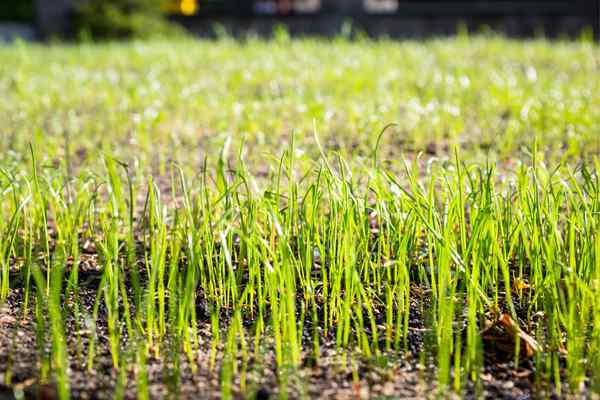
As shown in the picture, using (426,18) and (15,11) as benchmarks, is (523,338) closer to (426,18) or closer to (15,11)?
(426,18)

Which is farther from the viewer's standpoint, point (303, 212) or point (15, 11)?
point (15, 11)

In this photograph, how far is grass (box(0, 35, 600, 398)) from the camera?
1934mm

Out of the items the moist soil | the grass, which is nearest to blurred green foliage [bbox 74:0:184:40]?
the grass

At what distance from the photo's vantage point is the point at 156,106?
5379 mm

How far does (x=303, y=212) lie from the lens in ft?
7.95

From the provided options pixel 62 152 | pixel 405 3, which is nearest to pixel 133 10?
pixel 405 3

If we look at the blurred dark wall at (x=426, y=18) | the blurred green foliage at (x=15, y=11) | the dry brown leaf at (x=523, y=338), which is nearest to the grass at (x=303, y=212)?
the dry brown leaf at (x=523, y=338)

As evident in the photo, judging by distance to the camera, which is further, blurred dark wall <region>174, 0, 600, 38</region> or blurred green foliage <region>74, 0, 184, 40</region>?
blurred dark wall <region>174, 0, 600, 38</region>

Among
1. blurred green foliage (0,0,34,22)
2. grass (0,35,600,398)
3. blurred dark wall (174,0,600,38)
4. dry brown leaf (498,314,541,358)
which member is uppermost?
blurred green foliage (0,0,34,22)

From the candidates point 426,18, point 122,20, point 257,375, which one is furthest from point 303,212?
point 426,18

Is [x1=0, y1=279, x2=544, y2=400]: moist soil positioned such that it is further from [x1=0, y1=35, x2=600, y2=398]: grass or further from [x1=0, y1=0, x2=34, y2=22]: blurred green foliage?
[x1=0, y1=0, x2=34, y2=22]: blurred green foliage

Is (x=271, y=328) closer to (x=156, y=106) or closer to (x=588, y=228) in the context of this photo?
(x=588, y=228)

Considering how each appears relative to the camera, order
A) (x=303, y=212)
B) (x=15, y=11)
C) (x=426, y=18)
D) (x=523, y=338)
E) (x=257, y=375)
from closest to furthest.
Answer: (x=257, y=375) → (x=523, y=338) → (x=303, y=212) → (x=426, y=18) → (x=15, y=11)

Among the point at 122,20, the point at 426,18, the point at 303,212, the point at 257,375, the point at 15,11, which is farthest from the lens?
the point at 15,11
